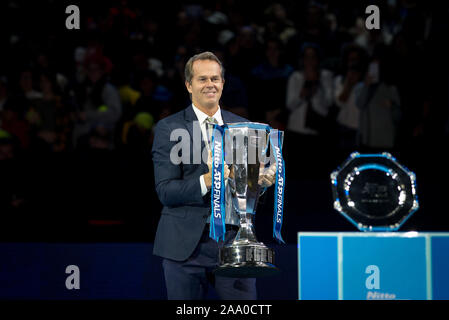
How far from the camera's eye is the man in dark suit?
2.31 meters

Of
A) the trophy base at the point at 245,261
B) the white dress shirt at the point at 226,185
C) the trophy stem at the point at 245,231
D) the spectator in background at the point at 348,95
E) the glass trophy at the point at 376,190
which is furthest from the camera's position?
the spectator in background at the point at 348,95

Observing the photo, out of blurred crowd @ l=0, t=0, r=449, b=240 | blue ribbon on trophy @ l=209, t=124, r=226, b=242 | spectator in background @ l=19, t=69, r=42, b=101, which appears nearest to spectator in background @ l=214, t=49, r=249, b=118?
blurred crowd @ l=0, t=0, r=449, b=240

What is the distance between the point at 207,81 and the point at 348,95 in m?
2.97

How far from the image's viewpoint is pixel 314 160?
421 cm

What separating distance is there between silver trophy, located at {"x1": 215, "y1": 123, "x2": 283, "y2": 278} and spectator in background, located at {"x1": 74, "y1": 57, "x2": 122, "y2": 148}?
2.91 metres

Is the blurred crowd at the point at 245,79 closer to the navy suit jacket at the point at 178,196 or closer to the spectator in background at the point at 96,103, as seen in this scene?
the spectator in background at the point at 96,103

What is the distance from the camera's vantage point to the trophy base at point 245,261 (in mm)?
2176

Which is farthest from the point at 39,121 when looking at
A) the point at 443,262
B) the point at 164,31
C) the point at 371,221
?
the point at 443,262

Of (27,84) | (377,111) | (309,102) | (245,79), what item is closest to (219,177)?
(377,111)

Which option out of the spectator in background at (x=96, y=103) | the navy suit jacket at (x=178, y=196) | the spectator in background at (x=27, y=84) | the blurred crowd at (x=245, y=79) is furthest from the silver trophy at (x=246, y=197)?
the spectator in background at (x=27, y=84)

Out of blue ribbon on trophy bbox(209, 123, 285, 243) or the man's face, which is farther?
the man's face

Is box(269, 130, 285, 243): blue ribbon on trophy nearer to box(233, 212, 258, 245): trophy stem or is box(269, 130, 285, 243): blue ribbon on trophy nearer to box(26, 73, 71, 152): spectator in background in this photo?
box(233, 212, 258, 245): trophy stem

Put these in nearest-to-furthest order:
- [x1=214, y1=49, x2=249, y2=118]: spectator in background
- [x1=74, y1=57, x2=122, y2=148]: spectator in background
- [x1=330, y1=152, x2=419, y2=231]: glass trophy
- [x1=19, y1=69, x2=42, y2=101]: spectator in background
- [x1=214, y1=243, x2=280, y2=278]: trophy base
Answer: [x1=214, y1=243, x2=280, y2=278]: trophy base → [x1=330, y1=152, x2=419, y2=231]: glass trophy → [x1=214, y1=49, x2=249, y2=118]: spectator in background → [x1=74, y1=57, x2=122, y2=148]: spectator in background → [x1=19, y1=69, x2=42, y2=101]: spectator in background

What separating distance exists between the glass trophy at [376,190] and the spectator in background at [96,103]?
227 cm
